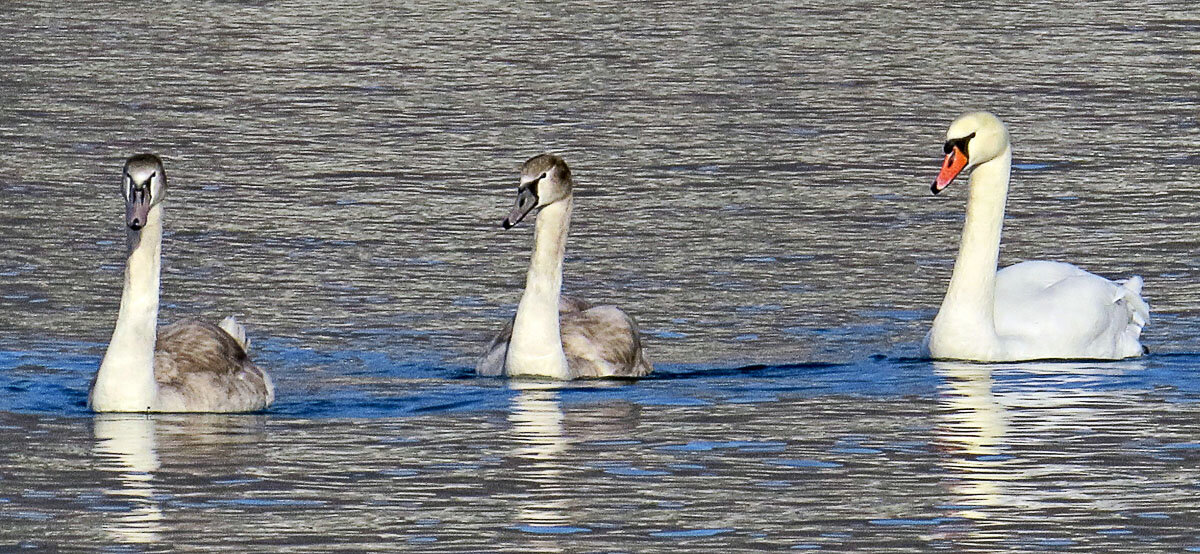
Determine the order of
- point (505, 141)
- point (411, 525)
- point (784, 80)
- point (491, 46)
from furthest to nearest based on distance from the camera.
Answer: point (491, 46) < point (784, 80) < point (505, 141) < point (411, 525)

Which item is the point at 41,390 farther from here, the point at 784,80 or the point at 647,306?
the point at 784,80

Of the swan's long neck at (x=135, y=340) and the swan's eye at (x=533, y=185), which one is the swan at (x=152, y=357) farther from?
the swan's eye at (x=533, y=185)

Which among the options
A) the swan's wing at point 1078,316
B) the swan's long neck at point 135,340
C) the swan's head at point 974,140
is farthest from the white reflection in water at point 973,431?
the swan's long neck at point 135,340

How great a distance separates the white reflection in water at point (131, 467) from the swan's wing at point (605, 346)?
2.50m

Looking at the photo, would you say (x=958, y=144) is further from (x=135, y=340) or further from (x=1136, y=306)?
(x=135, y=340)

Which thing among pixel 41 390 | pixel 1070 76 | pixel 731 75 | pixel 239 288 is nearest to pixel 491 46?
pixel 731 75

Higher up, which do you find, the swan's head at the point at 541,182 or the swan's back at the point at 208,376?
the swan's head at the point at 541,182

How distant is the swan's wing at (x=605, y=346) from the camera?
44.0 ft

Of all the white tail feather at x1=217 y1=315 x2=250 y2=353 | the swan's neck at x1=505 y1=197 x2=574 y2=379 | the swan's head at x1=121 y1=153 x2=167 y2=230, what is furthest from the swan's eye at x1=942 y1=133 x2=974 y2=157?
the swan's head at x1=121 y1=153 x2=167 y2=230

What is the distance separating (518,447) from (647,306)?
4.32m

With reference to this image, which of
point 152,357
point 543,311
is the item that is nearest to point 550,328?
point 543,311

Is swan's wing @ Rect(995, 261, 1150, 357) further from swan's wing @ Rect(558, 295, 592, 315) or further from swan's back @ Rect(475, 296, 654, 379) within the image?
swan's wing @ Rect(558, 295, 592, 315)

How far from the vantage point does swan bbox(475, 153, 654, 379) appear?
1329 cm

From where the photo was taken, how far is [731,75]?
27.4 metres
